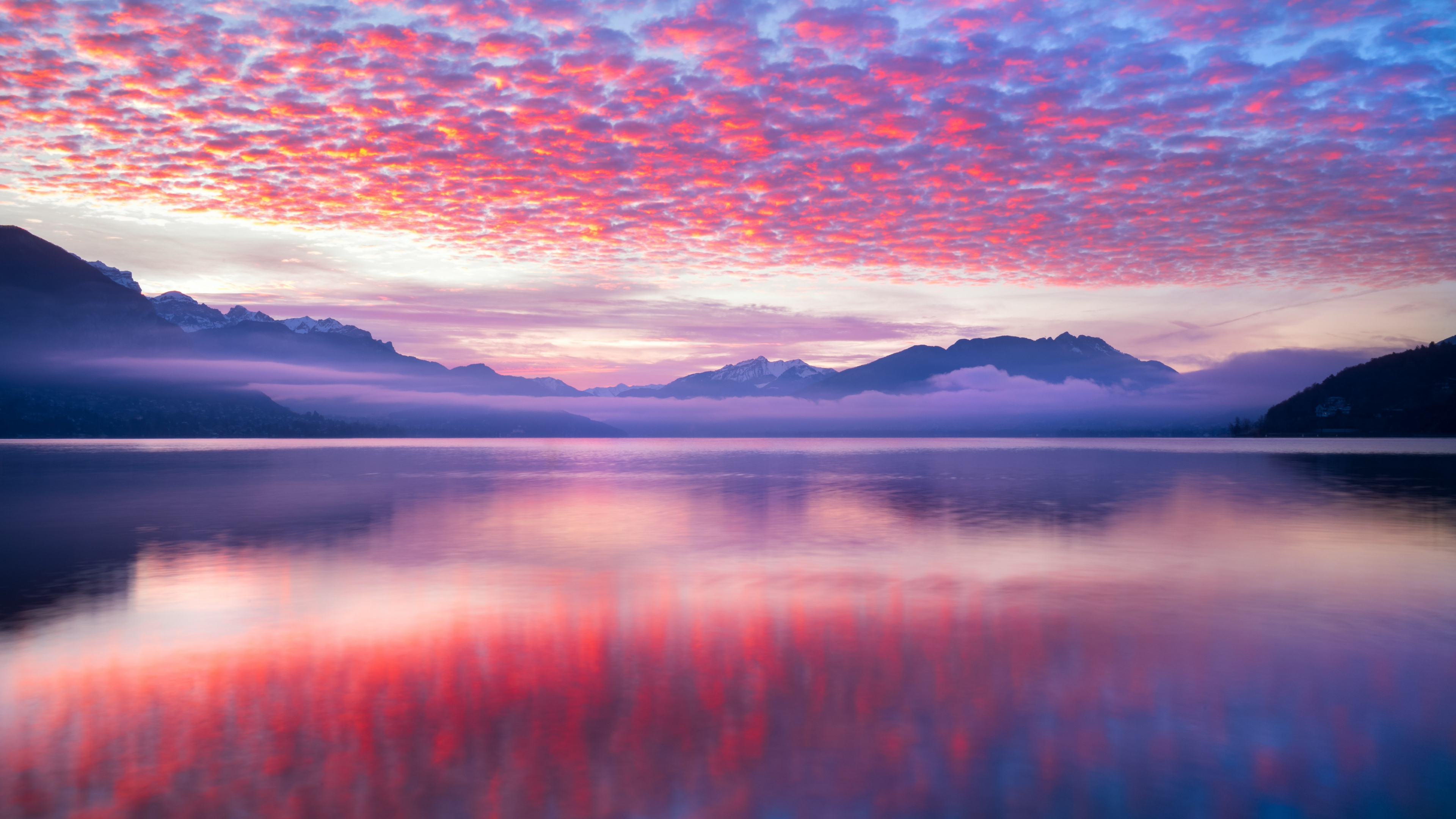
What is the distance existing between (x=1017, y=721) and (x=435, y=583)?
1590cm

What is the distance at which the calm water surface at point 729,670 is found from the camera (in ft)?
29.8

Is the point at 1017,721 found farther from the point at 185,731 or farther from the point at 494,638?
the point at 185,731

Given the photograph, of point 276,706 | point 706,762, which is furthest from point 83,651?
point 706,762

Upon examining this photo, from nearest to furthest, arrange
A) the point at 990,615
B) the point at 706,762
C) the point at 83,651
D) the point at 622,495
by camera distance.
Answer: the point at 706,762
the point at 83,651
the point at 990,615
the point at 622,495

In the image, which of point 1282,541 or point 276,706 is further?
point 1282,541

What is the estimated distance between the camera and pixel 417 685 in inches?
505

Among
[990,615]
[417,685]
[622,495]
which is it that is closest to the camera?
[417,685]

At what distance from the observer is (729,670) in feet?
44.4

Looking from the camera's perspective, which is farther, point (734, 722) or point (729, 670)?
point (729, 670)

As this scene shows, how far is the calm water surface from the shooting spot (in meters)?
9.09

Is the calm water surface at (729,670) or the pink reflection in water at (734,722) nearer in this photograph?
the pink reflection in water at (734,722)

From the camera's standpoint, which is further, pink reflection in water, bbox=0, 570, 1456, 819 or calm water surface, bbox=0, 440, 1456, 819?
calm water surface, bbox=0, 440, 1456, 819

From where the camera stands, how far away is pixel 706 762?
31.9ft

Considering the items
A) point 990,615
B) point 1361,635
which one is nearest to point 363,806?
point 990,615
